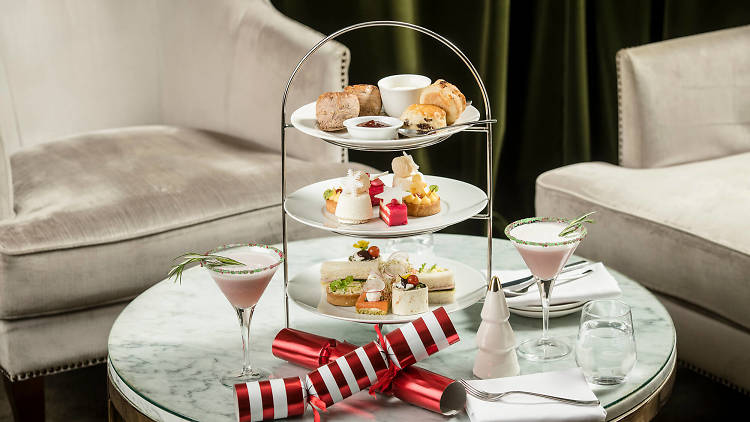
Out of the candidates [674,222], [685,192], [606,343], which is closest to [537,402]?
[606,343]

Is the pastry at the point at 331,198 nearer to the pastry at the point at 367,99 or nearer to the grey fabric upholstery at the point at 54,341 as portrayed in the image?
the pastry at the point at 367,99

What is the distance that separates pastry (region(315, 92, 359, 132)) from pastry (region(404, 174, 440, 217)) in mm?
158

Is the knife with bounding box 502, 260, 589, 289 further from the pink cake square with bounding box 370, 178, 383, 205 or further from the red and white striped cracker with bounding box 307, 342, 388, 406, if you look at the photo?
the red and white striped cracker with bounding box 307, 342, 388, 406

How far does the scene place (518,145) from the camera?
327 cm

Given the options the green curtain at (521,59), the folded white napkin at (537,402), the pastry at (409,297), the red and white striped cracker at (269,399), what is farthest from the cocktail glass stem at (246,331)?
the green curtain at (521,59)

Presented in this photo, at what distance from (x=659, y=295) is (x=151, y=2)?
5.69 feet

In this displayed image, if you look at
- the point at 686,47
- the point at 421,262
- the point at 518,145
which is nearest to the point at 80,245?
the point at 421,262

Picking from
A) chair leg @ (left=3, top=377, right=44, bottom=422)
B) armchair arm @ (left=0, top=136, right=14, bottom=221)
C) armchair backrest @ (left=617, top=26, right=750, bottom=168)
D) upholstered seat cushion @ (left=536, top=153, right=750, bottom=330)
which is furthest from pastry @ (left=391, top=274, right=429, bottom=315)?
armchair backrest @ (left=617, top=26, right=750, bottom=168)

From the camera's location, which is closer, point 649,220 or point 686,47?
point 649,220

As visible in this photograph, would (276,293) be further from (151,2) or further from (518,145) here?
(518,145)

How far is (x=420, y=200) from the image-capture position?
1.42 meters

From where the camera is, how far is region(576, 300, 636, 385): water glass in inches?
48.3

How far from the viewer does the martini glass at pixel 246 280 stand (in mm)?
1187

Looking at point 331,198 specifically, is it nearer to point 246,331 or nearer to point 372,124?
point 372,124
